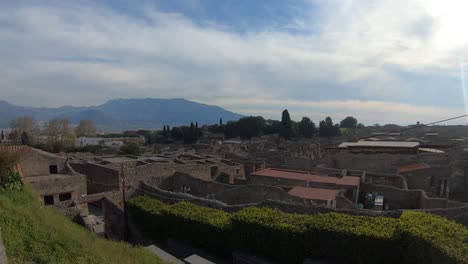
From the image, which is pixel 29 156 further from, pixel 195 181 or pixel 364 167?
pixel 364 167

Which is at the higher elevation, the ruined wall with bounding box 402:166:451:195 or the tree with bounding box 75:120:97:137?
the tree with bounding box 75:120:97:137

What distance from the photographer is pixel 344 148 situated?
4050cm

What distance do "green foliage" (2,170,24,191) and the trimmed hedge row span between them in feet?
19.0

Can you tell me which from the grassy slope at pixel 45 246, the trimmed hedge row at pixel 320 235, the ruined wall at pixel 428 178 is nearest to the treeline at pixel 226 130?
the ruined wall at pixel 428 178

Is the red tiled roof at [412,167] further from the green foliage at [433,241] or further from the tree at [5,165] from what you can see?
the tree at [5,165]

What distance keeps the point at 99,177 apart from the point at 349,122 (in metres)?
109

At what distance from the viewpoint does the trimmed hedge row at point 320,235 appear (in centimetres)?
870

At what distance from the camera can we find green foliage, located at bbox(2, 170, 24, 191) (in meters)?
12.0

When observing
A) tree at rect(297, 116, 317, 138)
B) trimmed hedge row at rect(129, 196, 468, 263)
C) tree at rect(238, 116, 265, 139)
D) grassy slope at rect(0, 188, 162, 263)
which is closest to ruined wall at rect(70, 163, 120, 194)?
trimmed hedge row at rect(129, 196, 468, 263)

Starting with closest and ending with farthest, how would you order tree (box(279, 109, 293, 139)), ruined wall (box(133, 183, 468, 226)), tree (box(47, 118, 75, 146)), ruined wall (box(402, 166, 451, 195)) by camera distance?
ruined wall (box(133, 183, 468, 226))
ruined wall (box(402, 166, 451, 195))
tree (box(279, 109, 293, 139))
tree (box(47, 118, 75, 146))

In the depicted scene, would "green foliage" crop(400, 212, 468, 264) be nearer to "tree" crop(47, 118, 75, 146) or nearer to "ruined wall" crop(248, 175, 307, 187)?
"ruined wall" crop(248, 175, 307, 187)

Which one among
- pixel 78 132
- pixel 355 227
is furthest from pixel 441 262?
pixel 78 132

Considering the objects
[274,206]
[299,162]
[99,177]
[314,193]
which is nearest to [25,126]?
[99,177]

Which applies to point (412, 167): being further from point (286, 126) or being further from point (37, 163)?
point (286, 126)
